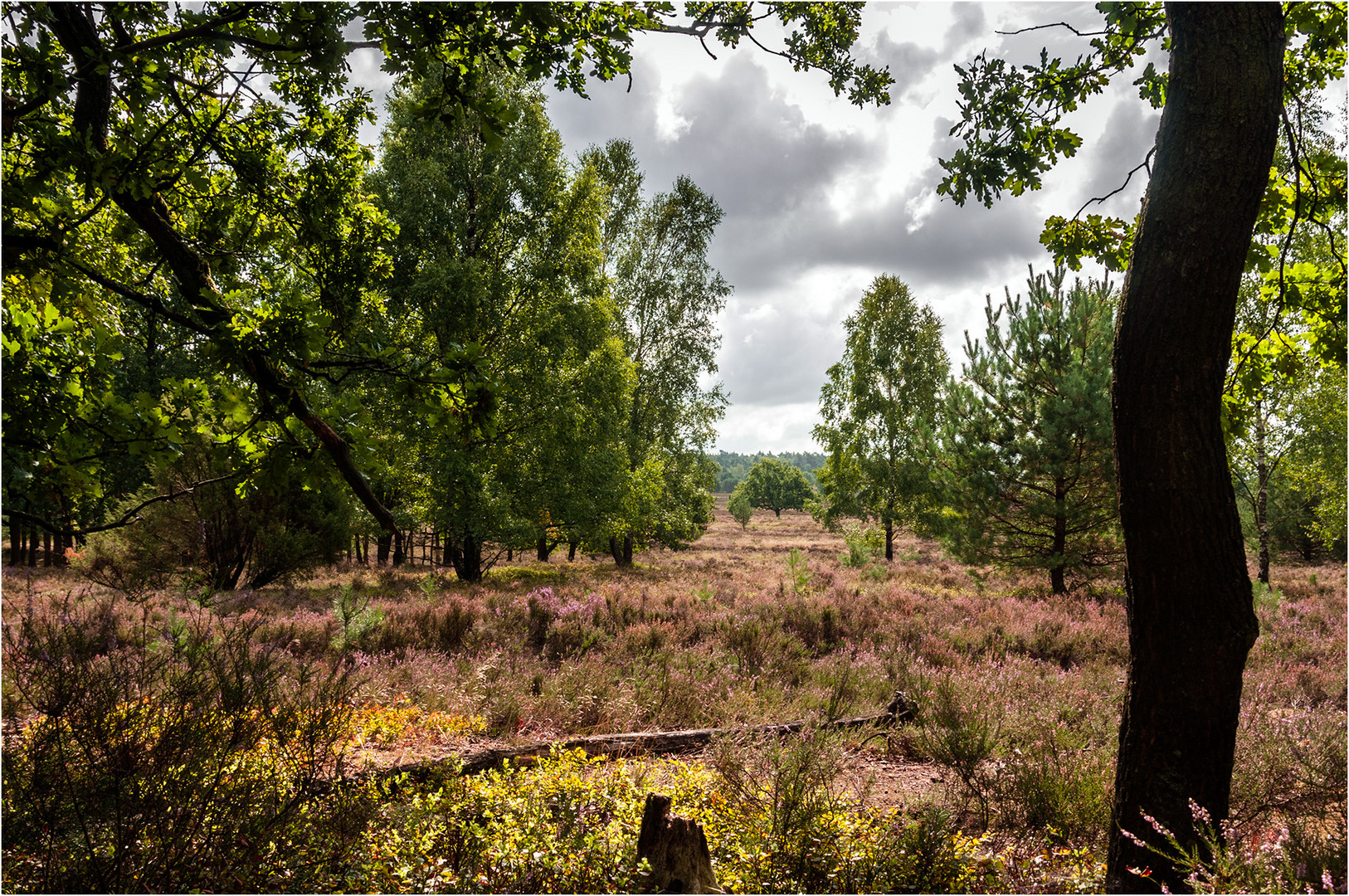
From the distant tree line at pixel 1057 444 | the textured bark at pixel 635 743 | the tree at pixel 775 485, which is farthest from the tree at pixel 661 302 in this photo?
the tree at pixel 775 485

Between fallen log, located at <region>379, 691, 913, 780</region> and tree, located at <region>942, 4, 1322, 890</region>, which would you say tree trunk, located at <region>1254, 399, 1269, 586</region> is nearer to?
fallen log, located at <region>379, 691, 913, 780</region>

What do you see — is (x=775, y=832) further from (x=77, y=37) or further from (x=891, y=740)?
(x=77, y=37)

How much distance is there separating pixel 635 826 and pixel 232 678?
3202 millimetres

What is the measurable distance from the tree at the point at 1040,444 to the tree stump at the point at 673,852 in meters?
11.7

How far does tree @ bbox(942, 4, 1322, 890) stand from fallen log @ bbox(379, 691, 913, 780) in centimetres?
225

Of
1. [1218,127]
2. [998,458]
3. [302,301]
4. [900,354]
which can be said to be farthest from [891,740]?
[900,354]

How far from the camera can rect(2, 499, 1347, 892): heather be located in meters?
2.70

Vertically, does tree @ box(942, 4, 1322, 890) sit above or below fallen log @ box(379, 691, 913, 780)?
above

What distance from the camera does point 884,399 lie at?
21.8 m

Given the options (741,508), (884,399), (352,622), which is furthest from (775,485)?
(352,622)

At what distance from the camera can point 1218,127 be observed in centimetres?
232

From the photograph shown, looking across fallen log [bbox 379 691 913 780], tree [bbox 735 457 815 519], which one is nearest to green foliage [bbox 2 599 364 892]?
fallen log [bbox 379 691 913 780]

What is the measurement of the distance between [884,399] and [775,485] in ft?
205

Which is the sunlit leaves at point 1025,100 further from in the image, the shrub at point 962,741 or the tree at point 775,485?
the tree at point 775,485
